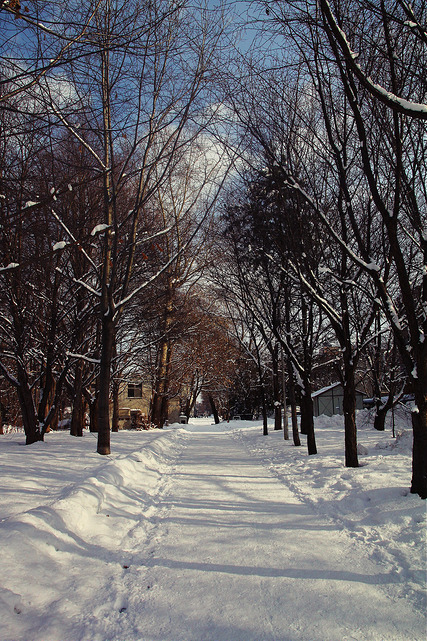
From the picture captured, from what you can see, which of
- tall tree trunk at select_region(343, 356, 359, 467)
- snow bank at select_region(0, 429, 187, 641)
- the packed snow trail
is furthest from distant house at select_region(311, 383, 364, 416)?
A: the packed snow trail

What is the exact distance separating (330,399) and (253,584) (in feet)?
135

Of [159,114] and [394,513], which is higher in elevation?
[159,114]

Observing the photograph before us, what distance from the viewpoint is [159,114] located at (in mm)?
9828

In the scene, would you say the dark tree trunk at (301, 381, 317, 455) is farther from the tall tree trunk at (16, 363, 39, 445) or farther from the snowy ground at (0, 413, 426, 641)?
the tall tree trunk at (16, 363, 39, 445)

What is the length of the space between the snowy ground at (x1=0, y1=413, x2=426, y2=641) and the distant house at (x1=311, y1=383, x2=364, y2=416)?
Result: 3534 centimetres

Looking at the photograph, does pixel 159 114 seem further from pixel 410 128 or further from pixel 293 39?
pixel 410 128

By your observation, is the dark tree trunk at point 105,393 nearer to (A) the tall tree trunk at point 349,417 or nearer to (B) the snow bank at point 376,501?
(B) the snow bank at point 376,501

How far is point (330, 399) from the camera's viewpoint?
42719 mm

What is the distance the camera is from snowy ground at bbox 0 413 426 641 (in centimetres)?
290

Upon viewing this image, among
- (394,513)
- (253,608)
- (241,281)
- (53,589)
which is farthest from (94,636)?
(241,281)

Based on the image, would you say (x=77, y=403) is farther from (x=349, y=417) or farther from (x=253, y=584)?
(x=253, y=584)

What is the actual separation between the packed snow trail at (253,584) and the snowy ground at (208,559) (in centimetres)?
1

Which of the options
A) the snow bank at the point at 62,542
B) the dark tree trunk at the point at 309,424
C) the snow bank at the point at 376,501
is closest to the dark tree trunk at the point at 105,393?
the snow bank at the point at 62,542

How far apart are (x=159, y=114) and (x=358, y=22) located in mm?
5149
